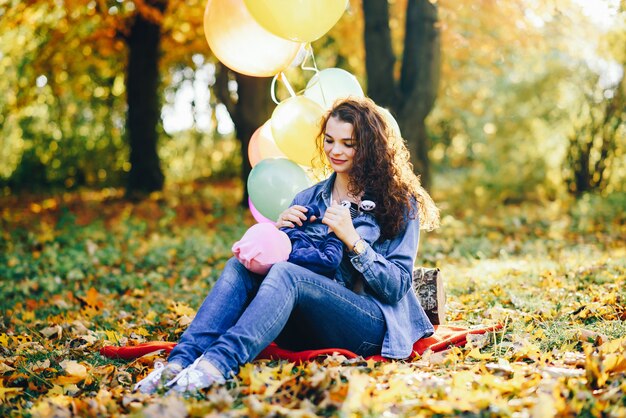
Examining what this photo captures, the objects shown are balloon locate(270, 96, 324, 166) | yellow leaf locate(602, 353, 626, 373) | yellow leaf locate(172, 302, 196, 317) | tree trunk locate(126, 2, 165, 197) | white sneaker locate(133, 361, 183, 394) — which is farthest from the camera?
tree trunk locate(126, 2, 165, 197)

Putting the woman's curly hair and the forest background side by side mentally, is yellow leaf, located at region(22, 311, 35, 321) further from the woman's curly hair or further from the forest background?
the woman's curly hair

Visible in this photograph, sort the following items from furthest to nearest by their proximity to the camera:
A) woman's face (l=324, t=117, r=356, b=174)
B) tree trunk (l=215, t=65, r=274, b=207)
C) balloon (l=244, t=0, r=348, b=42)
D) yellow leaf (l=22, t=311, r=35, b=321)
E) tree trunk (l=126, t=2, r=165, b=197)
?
tree trunk (l=126, t=2, r=165, b=197)
tree trunk (l=215, t=65, r=274, b=207)
yellow leaf (l=22, t=311, r=35, b=321)
balloon (l=244, t=0, r=348, b=42)
woman's face (l=324, t=117, r=356, b=174)

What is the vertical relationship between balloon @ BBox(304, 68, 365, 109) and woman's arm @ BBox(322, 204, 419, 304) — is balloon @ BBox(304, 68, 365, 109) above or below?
above

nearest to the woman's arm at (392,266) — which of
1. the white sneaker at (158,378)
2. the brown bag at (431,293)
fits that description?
the brown bag at (431,293)

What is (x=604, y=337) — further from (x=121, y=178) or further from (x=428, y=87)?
(x=121, y=178)

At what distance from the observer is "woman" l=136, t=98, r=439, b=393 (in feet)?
9.48

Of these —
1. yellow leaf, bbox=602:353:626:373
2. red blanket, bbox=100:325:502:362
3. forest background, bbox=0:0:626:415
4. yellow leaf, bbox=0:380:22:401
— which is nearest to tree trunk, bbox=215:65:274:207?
forest background, bbox=0:0:626:415

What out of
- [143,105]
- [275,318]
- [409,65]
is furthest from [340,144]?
[143,105]

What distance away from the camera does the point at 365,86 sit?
44.7 ft

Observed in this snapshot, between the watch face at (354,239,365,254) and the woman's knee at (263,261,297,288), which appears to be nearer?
the woman's knee at (263,261,297,288)

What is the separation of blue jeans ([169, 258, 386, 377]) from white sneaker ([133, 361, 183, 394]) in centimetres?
7

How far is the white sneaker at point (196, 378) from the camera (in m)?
2.71

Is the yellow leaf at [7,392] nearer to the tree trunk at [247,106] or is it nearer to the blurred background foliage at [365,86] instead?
the blurred background foliage at [365,86]

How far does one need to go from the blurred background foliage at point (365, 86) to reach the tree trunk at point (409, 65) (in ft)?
0.89
